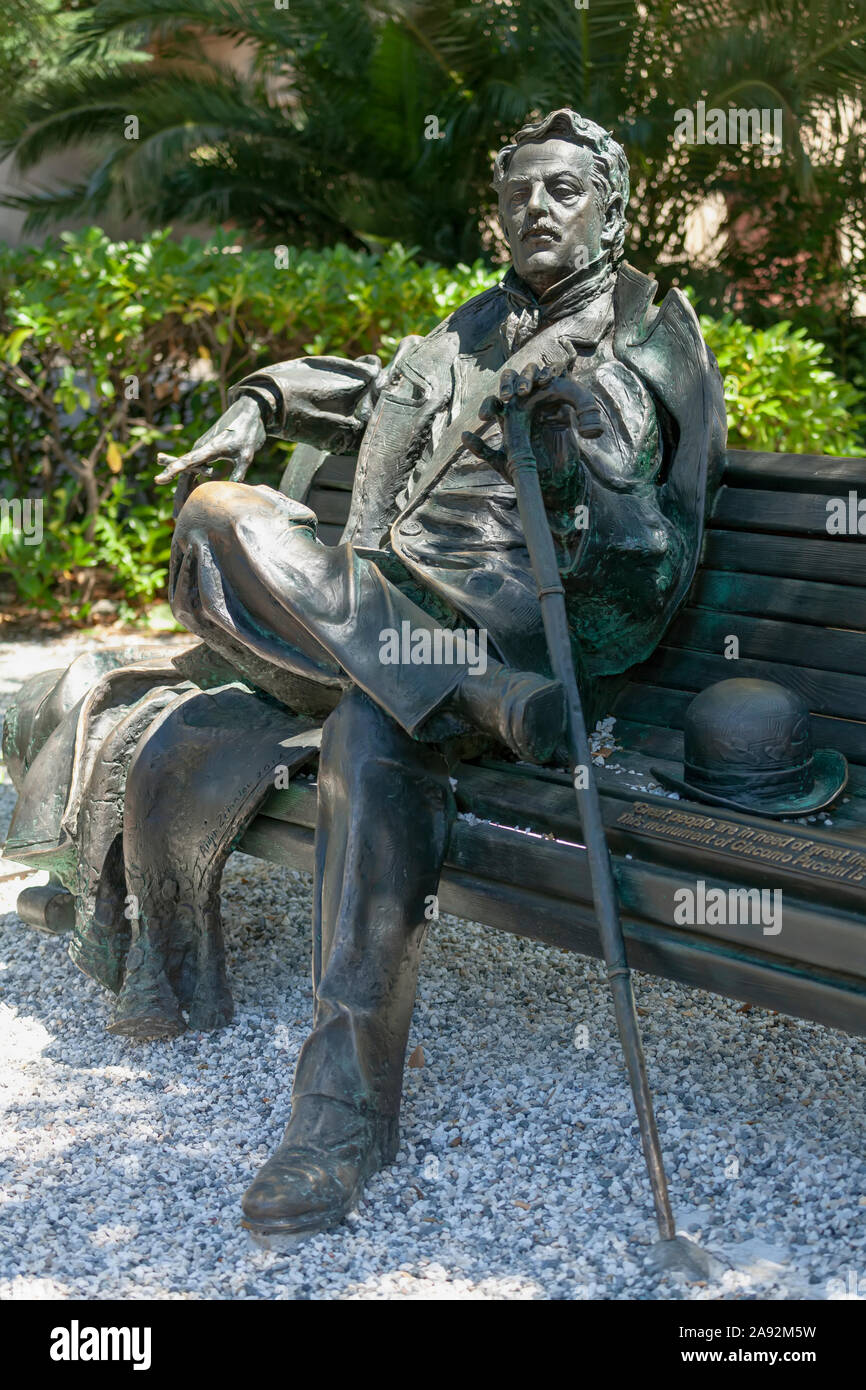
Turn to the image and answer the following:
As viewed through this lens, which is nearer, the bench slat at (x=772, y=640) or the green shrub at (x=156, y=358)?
the bench slat at (x=772, y=640)

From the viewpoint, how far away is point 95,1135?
3.03 metres

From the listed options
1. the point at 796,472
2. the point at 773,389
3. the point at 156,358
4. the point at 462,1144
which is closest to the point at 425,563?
the point at 796,472

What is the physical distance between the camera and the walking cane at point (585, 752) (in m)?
2.52

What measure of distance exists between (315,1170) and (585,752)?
0.88 metres

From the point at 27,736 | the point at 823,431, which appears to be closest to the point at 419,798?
the point at 27,736

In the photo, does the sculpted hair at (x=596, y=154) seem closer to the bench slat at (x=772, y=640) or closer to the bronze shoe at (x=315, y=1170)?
the bench slat at (x=772, y=640)

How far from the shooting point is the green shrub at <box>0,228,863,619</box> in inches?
269

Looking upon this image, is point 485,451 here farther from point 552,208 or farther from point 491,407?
point 552,208

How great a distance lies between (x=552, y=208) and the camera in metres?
3.38

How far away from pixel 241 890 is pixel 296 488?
1199 mm

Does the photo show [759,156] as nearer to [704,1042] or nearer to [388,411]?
[388,411]

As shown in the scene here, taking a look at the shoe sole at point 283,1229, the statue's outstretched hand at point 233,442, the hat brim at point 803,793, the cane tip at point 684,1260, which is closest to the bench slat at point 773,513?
the hat brim at point 803,793

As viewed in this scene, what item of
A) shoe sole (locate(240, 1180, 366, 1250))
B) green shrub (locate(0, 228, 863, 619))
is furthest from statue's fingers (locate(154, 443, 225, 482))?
green shrub (locate(0, 228, 863, 619))

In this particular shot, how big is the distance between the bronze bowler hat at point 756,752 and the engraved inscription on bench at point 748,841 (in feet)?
0.32
